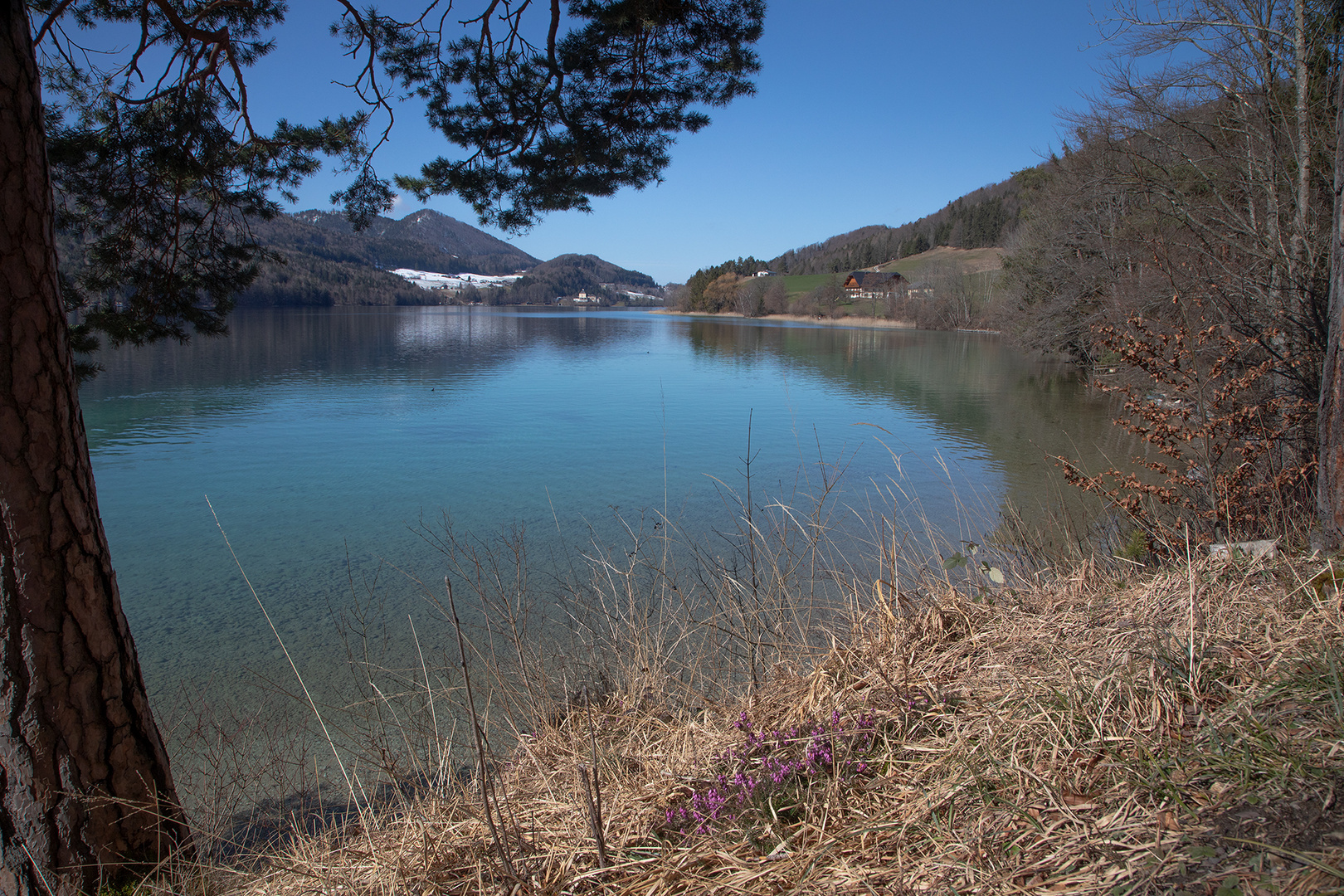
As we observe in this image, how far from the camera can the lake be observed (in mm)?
5719

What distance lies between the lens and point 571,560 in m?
6.27

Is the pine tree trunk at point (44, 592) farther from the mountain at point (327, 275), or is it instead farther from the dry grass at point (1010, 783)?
the mountain at point (327, 275)

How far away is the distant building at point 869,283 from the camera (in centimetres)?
7656

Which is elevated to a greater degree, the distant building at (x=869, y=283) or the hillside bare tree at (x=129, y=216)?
the distant building at (x=869, y=283)

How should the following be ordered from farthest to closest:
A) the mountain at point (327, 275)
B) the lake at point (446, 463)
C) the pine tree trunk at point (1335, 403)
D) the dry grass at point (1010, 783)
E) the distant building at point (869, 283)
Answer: the distant building at point (869, 283)
the mountain at point (327, 275)
the lake at point (446, 463)
the pine tree trunk at point (1335, 403)
the dry grass at point (1010, 783)

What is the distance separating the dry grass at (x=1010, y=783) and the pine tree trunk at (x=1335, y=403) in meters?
0.80

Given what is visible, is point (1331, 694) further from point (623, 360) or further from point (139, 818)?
point (623, 360)

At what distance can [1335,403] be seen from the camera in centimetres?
301

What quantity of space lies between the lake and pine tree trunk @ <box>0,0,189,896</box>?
166 cm

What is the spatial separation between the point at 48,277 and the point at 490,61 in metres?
3.64

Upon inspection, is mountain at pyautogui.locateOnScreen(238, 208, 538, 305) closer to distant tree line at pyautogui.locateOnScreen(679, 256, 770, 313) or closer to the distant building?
distant tree line at pyautogui.locateOnScreen(679, 256, 770, 313)

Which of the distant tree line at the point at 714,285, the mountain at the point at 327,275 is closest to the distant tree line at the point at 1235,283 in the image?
the mountain at the point at 327,275

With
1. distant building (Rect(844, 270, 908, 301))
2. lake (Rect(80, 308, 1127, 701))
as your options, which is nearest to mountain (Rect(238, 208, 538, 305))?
lake (Rect(80, 308, 1127, 701))

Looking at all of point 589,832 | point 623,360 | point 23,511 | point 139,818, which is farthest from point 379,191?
point 623,360
